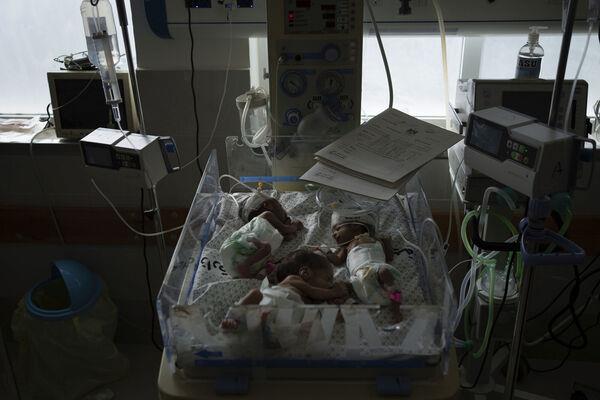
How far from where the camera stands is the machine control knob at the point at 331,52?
1.85 m

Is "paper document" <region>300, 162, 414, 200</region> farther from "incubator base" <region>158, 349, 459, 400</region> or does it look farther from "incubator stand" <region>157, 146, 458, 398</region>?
"incubator base" <region>158, 349, 459, 400</region>

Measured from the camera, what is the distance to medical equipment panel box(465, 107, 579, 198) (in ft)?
3.82

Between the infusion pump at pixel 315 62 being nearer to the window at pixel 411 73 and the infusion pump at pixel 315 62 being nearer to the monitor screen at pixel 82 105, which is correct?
the window at pixel 411 73

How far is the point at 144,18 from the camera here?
2.06 m

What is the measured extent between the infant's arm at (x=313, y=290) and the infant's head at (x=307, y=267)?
0.12 ft

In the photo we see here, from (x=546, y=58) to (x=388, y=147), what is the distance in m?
0.95

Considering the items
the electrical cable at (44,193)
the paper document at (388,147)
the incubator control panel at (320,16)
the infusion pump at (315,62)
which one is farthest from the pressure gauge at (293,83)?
the electrical cable at (44,193)

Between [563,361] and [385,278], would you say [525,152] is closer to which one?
[385,278]

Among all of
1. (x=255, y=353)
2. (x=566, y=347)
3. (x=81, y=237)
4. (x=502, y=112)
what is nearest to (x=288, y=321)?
(x=255, y=353)

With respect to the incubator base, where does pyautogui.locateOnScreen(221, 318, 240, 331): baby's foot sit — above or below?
above

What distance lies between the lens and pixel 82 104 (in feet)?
7.11

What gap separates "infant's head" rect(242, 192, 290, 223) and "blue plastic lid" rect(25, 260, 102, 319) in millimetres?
834

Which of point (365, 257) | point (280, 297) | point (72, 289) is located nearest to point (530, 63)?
point (365, 257)

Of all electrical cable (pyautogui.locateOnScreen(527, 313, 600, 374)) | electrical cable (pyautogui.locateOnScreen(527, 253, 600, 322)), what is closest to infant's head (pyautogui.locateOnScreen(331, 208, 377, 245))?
electrical cable (pyautogui.locateOnScreen(527, 253, 600, 322))
